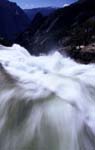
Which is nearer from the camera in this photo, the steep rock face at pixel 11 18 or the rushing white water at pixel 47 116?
the rushing white water at pixel 47 116

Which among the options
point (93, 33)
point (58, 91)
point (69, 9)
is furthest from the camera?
point (69, 9)

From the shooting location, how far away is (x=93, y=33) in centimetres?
3130

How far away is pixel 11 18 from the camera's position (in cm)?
13425

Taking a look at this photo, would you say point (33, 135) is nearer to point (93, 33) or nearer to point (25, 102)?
point (25, 102)

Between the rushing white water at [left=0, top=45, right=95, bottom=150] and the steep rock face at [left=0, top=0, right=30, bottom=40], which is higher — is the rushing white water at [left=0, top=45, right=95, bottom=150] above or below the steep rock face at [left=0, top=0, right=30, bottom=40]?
above

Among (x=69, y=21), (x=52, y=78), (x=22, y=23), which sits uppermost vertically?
(x=52, y=78)

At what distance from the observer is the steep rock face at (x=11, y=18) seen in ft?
409

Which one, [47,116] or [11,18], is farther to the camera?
[11,18]

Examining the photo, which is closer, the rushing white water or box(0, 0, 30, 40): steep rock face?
the rushing white water

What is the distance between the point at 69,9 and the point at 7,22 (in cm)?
7136

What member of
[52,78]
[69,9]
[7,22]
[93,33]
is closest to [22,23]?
[7,22]

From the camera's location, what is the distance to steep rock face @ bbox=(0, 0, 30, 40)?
125m

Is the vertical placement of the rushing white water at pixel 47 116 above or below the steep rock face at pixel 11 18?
above

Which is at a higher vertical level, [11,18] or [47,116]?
[47,116]
